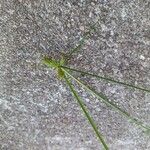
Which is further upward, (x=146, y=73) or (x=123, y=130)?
(x=146, y=73)

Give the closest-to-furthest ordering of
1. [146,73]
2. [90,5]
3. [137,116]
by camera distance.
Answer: [90,5] → [146,73] → [137,116]

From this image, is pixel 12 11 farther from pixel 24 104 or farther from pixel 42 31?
pixel 24 104

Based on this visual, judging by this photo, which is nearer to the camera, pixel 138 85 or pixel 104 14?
pixel 104 14

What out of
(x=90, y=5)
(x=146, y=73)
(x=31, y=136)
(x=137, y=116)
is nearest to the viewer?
(x=90, y=5)

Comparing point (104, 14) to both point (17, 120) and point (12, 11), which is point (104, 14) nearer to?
point (12, 11)

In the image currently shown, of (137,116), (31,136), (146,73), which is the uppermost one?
(146,73)

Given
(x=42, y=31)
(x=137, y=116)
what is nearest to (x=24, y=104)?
(x=42, y=31)

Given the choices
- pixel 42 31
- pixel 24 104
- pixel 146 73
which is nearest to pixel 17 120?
pixel 24 104
